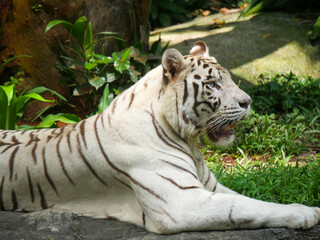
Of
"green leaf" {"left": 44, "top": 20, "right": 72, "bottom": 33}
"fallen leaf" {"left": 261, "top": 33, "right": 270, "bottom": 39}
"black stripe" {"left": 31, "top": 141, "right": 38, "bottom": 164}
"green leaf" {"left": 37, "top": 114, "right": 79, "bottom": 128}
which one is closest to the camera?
"black stripe" {"left": 31, "top": 141, "right": 38, "bottom": 164}

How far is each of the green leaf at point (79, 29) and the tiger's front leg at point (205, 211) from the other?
121 inches

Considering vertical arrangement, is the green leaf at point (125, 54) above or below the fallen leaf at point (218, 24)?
above

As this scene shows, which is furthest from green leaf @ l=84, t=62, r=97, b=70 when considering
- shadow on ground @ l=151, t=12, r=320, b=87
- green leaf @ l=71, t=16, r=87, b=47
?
shadow on ground @ l=151, t=12, r=320, b=87

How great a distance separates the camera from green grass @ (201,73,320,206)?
3.92 m

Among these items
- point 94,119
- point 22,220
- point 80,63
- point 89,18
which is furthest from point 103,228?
point 89,18

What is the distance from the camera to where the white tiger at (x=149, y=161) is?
2.78 meters

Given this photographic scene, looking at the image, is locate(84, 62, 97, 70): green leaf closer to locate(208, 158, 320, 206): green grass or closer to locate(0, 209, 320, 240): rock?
locate(208, 158, 320, 206): green grass

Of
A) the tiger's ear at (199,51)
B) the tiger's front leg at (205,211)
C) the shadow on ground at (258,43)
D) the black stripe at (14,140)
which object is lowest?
the shadow on ground at (258,43)

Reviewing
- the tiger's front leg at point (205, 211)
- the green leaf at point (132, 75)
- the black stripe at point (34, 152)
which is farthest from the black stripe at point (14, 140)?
the green leaf at point (132, 75)

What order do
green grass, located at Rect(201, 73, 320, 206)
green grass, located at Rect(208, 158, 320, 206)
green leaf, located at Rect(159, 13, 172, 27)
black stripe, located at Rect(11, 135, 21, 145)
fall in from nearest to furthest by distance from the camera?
black stripe, located at Rect(11, 135, 21, 145), green grass, located at Rect(208, 158, 320, 206), green grass, located at Rect(201, 73, 320, 206), green leaf, located at Rect(159, 13, 172, 27)

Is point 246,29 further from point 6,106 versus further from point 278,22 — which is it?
point 6,106

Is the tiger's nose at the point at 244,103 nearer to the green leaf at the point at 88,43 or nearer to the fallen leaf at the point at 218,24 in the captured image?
the green leaf at the point at 88,43

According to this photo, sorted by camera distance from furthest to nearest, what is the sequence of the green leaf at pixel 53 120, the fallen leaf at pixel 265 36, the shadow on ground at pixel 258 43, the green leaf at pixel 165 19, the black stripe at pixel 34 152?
the green leaf at pixel 165 19 < the fallen leaf at pixel 265 36 < the shadow on ground at pixel 258 43 < the green leaf at pixel 53 120 < the black stripe at pixel 34 152

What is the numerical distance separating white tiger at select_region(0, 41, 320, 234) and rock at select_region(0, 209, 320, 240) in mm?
56
